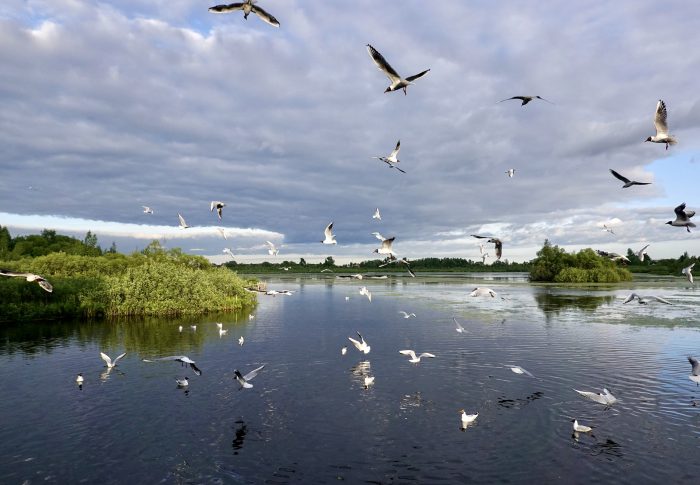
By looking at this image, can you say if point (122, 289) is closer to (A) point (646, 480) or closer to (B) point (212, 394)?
(B) point (212, 394)

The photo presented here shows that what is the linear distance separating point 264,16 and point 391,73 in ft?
15.9

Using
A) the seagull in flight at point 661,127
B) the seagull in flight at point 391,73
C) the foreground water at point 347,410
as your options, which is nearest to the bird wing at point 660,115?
the seagull in flight at point 661,127

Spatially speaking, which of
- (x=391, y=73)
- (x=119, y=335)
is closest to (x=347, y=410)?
(x=391, y=73)

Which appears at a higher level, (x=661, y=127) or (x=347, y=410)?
(x=661, y=127)

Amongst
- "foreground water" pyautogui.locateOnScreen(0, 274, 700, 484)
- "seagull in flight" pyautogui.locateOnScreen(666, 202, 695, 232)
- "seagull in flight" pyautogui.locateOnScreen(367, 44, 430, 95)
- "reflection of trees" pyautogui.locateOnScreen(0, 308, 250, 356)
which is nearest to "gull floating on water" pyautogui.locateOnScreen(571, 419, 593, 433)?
"foreground water" pyautogui.locateOnScreen(0, 274, 700, 484)

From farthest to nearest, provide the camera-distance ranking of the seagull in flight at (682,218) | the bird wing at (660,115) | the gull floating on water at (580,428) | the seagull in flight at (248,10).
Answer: the seagull in flight at (682,218) → the bird wing at (660,115) → the gull floating on water at (580,428) → the seagull in flight at (248,10)

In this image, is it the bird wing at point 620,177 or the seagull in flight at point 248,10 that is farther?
the bird wing at point 620,177

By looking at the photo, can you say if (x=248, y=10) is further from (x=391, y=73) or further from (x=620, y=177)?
(x=620, y=177)

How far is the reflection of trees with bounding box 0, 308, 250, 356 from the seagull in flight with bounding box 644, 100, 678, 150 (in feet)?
101

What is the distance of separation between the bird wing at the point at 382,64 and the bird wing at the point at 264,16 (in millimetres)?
3163

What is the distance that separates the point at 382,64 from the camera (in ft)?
57.7

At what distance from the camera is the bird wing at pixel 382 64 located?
17.2 meters

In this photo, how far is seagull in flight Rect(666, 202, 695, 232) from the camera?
22.6 m

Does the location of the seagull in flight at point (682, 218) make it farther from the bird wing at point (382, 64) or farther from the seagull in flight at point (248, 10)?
the seagull in flight at point (248, 10)
